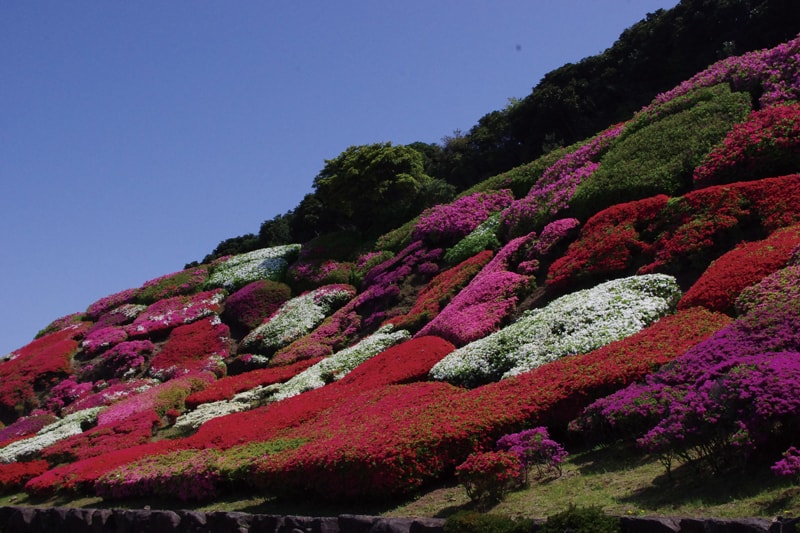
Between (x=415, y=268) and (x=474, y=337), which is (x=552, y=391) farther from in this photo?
(x=415, y=268)

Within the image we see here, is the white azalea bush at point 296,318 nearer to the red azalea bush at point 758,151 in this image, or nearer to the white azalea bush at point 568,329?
the white azalea bush at point 568,329

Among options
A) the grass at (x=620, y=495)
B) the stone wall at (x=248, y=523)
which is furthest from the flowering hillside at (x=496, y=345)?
the stone wall at (x=248, y=523)

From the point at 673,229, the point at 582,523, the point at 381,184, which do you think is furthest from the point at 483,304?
the point at 381,184

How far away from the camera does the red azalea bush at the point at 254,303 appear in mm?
34125

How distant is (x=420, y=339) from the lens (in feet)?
69.0

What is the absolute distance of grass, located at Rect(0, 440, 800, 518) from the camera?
24.5 ft

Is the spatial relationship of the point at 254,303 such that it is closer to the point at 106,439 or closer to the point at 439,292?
the point at 439,292

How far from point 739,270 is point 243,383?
56.0ft

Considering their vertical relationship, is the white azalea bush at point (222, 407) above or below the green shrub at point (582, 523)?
above

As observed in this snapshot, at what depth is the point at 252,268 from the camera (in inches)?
1612

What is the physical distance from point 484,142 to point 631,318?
37650mm

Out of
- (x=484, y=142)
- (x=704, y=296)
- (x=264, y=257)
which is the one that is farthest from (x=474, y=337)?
(x=484, y=142)

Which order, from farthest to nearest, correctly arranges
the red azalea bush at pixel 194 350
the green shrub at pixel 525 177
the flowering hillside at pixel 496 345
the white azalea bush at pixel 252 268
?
the white azalea bush at pixel 252 268 → the green shrub at pixel 525 177 → the red azalea bush at pixel 194 350 → the flowering hillside at pixel 496 345

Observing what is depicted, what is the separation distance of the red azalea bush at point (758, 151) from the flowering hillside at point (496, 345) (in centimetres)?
8
